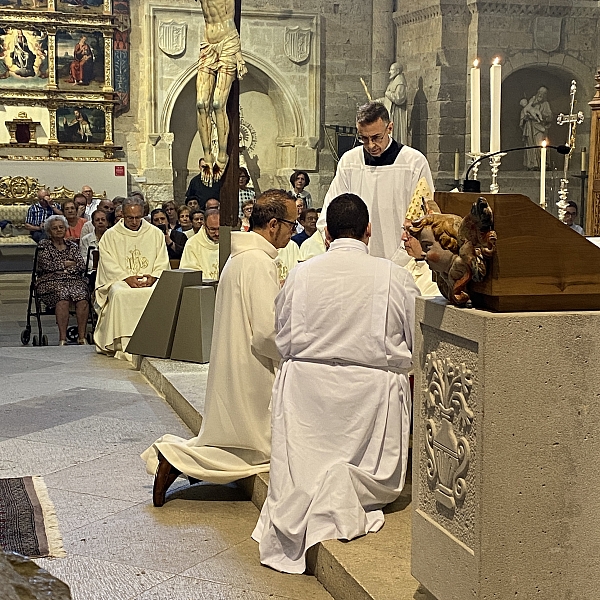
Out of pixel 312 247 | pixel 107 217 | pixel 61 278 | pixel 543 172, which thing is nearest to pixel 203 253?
pixel 312 247

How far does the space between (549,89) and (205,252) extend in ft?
33.0

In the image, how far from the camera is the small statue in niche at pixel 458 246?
2.56 meters

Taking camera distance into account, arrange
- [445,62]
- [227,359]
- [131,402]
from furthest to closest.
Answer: [445,62] < [131,402] < [227,359]

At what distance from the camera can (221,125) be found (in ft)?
22.3

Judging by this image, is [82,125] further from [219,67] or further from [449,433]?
[449,433]

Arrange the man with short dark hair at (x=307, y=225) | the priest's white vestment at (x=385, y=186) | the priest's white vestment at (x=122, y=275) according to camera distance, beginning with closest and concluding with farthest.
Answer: the priest's white vestment at (x=385, y=186) → the priest's white vestment at (x=122, y=275) → the man with short dark hair at (x=307, y=225)

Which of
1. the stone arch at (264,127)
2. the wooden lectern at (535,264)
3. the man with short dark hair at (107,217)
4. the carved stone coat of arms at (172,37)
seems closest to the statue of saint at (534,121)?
the stone arch at (264,127)

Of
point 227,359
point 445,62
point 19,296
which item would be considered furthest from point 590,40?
point 227,359

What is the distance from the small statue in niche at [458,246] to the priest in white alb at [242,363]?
162 centimetres

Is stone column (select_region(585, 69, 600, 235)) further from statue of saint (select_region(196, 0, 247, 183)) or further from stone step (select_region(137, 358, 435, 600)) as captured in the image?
statue of saint (select_region(196, 0, 247, 183))

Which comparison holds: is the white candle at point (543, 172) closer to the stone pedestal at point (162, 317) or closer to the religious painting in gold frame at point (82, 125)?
the stone pedestal at point (162, 317)

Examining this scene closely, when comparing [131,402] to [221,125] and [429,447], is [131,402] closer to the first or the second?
[221,125]

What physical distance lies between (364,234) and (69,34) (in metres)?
14.4

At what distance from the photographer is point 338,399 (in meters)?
3.75
